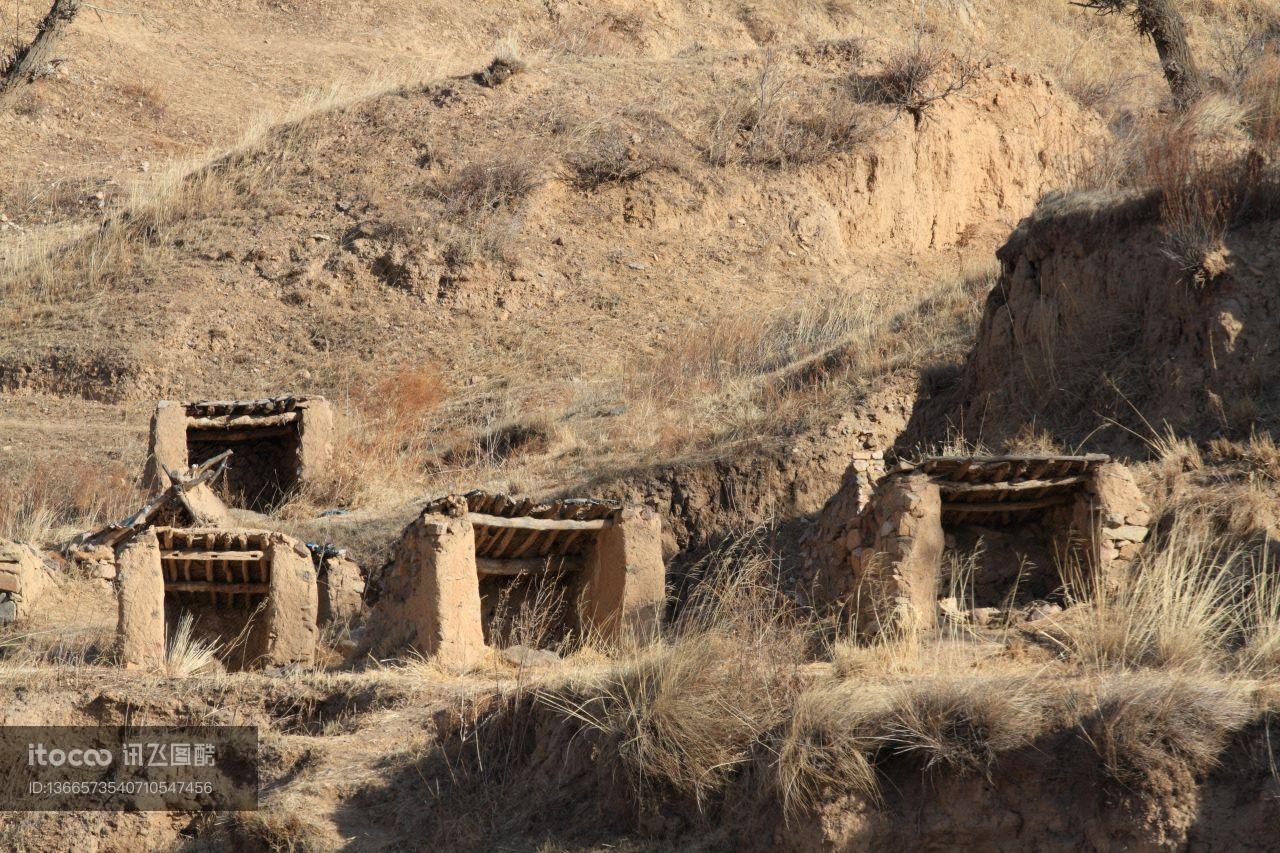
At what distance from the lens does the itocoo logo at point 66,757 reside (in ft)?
37.3

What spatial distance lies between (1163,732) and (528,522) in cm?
563

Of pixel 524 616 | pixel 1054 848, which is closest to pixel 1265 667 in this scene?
pixel 1054 848

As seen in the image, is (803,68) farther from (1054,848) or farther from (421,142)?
(1054,848)

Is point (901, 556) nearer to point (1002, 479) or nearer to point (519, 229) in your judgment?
point (1002, 479)

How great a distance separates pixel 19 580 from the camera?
14555 mm

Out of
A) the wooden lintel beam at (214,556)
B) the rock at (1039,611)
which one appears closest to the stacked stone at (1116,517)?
the rock at (1039,611)

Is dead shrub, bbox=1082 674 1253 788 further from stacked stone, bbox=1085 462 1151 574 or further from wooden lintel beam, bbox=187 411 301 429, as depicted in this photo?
wooden lintel beam, bbox=187 411 301 429

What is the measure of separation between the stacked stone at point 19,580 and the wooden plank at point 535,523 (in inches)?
150

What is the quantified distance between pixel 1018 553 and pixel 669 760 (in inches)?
186

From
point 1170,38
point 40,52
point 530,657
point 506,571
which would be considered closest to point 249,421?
point 40,52

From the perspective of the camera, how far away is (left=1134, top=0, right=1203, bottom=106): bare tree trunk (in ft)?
77.9

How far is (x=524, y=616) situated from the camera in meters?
13.8

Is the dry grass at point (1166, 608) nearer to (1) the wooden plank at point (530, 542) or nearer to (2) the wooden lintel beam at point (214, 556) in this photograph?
(1) the wooden plank at point (530, 542)

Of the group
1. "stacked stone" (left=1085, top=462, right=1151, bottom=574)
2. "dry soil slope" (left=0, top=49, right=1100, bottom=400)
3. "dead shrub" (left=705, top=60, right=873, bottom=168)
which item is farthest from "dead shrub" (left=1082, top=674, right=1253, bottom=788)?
"dead shrub" (left=705, top=60, right=873, bottom=168)
